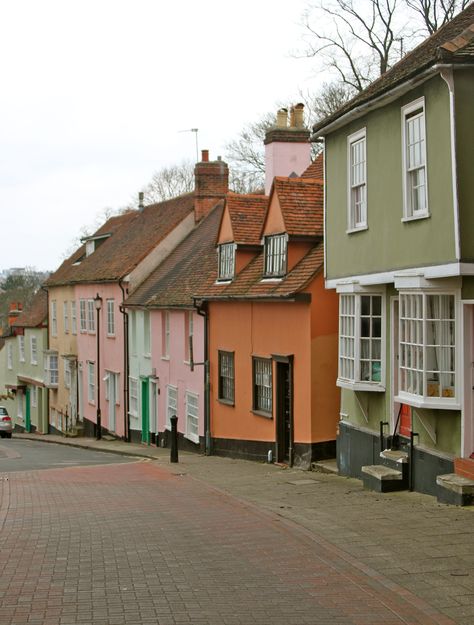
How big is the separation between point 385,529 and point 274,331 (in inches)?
388

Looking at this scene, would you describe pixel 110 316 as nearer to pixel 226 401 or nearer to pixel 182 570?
pixel 226 401

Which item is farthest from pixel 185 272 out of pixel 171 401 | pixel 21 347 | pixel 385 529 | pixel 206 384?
pixel 21 347

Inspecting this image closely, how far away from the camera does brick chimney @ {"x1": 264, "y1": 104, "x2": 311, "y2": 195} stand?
25219 mm

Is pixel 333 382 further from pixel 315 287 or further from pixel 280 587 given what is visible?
pixel 280 587

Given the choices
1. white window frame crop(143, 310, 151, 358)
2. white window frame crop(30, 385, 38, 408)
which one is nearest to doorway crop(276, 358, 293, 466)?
white window frame crop(143, 310, 151, 358)

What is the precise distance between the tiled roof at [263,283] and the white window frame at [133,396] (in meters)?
9.29

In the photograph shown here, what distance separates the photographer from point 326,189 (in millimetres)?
18047

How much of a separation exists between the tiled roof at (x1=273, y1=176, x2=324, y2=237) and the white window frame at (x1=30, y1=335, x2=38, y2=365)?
104 feet

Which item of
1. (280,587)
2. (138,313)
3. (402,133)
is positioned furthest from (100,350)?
(280,587)

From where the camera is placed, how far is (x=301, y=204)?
69.2 ft

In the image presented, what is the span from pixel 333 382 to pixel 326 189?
4.26 meters

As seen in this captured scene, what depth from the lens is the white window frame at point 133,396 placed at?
33.8m

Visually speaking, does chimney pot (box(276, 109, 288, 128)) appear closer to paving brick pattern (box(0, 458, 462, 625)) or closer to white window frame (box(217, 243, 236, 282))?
white window frame (box(217, 243, 236, 282))

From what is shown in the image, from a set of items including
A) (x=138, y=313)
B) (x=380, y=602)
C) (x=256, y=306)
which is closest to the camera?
(x=380, y=602)
